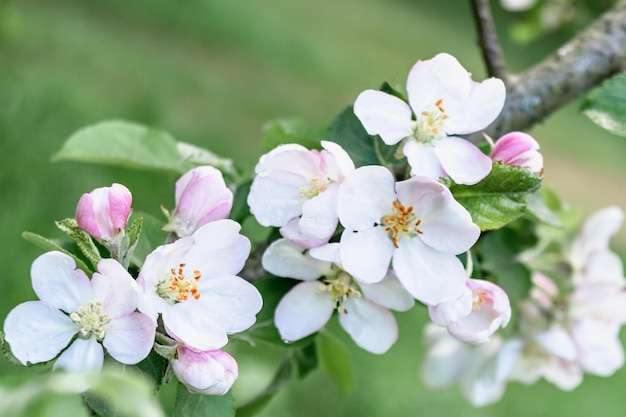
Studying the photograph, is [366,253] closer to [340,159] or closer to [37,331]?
[340,159]

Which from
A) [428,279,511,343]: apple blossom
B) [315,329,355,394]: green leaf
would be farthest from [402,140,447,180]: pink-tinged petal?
[315,329,355,394]: green leaf

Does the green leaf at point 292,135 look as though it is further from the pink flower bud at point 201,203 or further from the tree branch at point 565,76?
the tree branch at point 565,76

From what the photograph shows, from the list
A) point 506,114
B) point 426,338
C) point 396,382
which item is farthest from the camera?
point 396,382

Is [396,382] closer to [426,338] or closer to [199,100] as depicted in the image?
[426,338]

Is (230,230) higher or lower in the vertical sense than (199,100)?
higher

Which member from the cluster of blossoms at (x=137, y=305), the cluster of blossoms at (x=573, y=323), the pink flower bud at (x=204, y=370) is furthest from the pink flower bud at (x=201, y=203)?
the cluster of blossoms at (x=573, y=323)

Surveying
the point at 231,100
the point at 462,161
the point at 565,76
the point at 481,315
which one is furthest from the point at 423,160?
the point at 231,100

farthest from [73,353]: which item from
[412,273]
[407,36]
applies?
[407,36]
